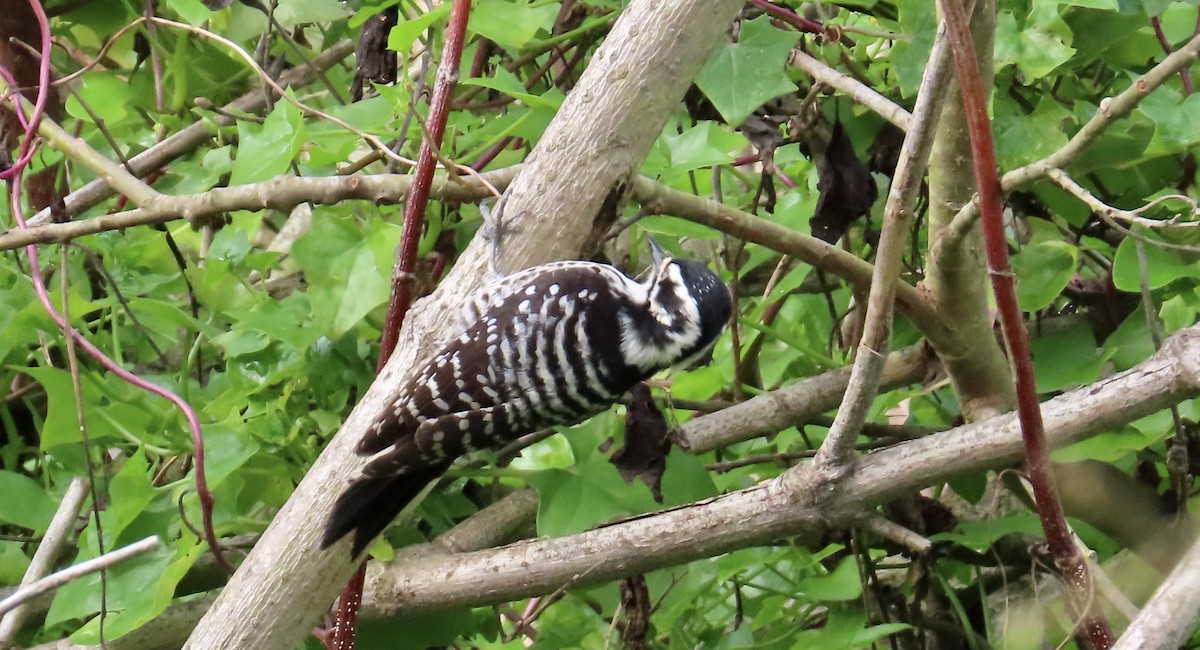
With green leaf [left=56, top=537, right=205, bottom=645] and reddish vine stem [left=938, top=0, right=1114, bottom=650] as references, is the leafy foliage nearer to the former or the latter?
green leaf [left=56, top=537, right=205, bottom=645]

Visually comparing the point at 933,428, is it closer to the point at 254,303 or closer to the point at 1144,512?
the point at 1144,512

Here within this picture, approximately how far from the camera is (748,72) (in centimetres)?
118

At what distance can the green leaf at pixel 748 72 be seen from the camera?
3.79 ft

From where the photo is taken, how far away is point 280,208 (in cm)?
121

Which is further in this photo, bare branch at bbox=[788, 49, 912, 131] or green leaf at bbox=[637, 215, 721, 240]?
green leaf at bbox=[637, 215, 721, 240]

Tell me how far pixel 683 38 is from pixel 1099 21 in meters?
0.51

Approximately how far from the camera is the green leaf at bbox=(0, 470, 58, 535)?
1.38 metres

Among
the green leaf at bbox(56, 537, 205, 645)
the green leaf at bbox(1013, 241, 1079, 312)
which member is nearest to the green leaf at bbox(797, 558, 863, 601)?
the green leaf at bbox(1013, 241, 1079, 312)

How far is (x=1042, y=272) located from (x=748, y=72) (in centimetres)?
43

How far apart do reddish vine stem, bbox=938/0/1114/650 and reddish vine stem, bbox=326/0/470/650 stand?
1.89ft

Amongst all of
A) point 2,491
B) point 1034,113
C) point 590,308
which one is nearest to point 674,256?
point 590,308

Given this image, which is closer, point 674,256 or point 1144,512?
point 1144,512

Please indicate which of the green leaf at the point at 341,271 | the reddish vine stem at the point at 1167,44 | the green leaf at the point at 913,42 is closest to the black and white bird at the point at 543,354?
the green leaf at the point at 341,271

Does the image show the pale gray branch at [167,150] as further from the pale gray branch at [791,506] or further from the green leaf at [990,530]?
the green leaf at [990,530]
